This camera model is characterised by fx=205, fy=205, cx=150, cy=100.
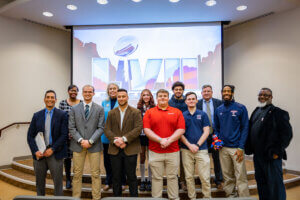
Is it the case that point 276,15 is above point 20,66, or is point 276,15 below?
above

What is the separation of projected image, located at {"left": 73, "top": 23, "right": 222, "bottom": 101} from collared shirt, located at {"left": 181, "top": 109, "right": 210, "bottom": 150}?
96.4 inches

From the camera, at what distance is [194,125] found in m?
2.84

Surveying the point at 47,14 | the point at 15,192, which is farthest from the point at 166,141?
the point at 47,14

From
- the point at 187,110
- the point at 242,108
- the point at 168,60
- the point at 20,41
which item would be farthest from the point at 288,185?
the point at 20,41

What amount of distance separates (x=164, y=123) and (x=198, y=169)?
79cm

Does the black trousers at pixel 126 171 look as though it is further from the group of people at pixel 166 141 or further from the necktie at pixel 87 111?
the necktie at pixel 87 111

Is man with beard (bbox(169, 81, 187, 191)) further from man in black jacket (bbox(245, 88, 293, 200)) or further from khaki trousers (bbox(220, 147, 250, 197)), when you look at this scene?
man in black jacket (bbox(245, 88, 293, 200))

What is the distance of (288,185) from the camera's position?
154 inches

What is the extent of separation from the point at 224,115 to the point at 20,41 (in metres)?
5.34

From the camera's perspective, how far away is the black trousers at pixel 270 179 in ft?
8.35

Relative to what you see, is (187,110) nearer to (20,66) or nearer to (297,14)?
(297,14)

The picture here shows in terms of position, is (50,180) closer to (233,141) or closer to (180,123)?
(180,123)

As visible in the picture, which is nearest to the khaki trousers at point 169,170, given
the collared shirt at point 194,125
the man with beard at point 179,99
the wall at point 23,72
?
the collared shirt at point 194,125

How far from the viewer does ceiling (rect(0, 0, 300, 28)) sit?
4.36m
